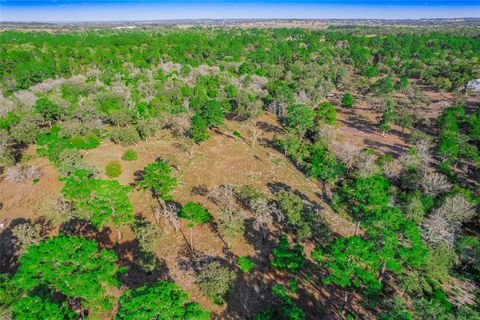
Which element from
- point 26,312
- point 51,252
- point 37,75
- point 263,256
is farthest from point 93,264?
point 37,75

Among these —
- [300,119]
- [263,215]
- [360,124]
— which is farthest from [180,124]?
[360,124]

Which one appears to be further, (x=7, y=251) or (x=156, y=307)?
(x=7, y=251)

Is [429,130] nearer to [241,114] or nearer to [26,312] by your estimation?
[241,114]

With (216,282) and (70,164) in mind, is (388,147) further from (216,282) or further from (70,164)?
(70,164)

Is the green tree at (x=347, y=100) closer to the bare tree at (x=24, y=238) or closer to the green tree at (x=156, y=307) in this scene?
the green tree at (x=156, y=307)

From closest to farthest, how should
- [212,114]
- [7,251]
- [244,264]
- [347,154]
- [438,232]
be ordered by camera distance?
[244,264] < [438,232] < [7,251] < [347,154] < [212,114]

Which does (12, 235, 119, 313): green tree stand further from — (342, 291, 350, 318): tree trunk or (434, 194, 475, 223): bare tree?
(434, 194, 475, 223): bare tree
